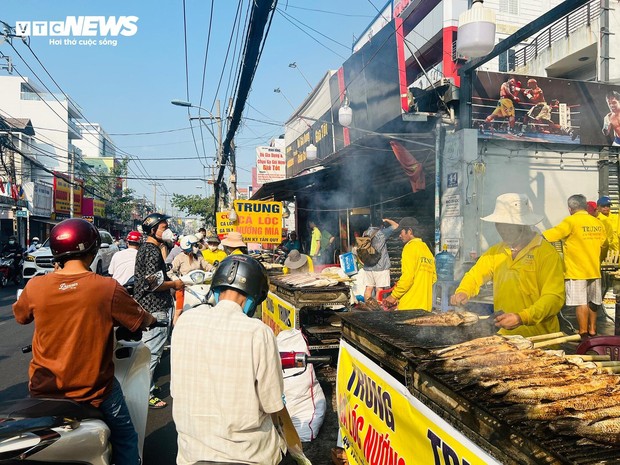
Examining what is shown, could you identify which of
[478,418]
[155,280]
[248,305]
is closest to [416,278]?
[155,280]

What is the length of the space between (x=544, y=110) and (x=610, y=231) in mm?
4375

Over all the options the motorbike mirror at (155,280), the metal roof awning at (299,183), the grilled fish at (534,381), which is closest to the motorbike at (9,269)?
the metal roof awning at (299,183)

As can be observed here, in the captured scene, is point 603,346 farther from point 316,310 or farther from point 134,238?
point 134,238

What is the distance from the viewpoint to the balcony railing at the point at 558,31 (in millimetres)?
14421

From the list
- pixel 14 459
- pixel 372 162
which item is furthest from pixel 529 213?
pixel 372 162

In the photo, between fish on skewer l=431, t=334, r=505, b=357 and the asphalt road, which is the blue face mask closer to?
fish on skewer l=431, t=334, r=505, b=357

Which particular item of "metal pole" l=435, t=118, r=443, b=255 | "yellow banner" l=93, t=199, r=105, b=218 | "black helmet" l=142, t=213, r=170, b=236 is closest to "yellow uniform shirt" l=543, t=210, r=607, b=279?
"metal pole" l=435, t=118, r=443, b=255

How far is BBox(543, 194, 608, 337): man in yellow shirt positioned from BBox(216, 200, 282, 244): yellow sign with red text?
300 inches

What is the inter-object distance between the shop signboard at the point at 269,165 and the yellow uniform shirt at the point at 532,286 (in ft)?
70.2

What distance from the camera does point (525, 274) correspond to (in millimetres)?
3443

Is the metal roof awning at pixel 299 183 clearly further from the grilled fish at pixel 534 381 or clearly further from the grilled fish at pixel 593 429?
Result: the grilled fish at pixel 593 429

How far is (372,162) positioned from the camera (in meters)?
12.6

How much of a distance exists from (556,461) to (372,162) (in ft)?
37.7

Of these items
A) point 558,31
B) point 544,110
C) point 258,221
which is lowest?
point 258,221
